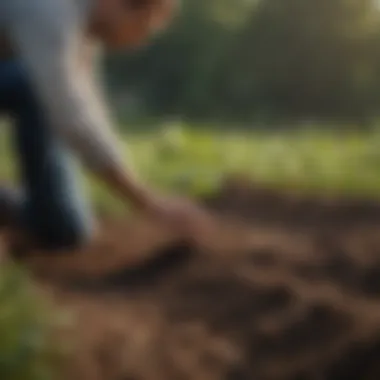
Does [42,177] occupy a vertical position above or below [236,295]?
above

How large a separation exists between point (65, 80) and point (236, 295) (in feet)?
0.76

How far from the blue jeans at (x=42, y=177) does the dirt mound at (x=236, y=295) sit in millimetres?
24

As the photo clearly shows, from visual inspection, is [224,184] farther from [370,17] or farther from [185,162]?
[370,17]

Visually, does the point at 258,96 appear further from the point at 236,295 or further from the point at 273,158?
the point at 236,295

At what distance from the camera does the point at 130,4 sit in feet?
3.23

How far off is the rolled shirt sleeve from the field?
6 cm

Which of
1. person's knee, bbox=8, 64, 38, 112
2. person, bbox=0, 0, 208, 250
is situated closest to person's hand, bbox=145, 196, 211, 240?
person, bbox=0, 0, 208, 250

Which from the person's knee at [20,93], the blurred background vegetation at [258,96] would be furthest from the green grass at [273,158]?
the person's knee at [20,93]

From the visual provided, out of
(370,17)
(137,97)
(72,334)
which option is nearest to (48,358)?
(72,334)

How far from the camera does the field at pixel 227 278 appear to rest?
0.91 metres

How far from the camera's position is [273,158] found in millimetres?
1047

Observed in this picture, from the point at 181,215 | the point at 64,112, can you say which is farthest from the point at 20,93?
the point at 181,215

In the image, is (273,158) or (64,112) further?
(273,158)

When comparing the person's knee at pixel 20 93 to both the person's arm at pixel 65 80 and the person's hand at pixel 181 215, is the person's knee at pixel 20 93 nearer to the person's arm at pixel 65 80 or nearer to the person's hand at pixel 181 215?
the person's arm at pixel 65 80
